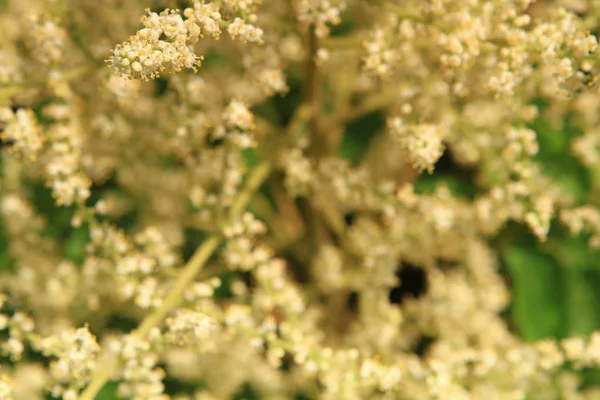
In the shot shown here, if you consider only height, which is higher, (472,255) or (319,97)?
(319,97)

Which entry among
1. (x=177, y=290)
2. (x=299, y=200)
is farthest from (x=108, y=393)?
(x=299, y=200)

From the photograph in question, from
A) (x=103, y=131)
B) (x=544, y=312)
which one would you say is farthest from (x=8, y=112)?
(x=544, y=312)

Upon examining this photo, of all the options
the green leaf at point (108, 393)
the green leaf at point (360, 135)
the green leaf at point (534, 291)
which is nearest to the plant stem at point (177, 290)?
the green leaf at point (108, 393)

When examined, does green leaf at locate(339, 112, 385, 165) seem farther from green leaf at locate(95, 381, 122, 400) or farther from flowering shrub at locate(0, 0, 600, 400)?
green leaf at locate(95, 381, 122, 400)

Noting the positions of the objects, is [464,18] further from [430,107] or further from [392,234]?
[392,234]

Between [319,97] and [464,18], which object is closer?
[464,18]

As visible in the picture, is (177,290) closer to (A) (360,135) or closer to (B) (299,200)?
(B) (299,200)
